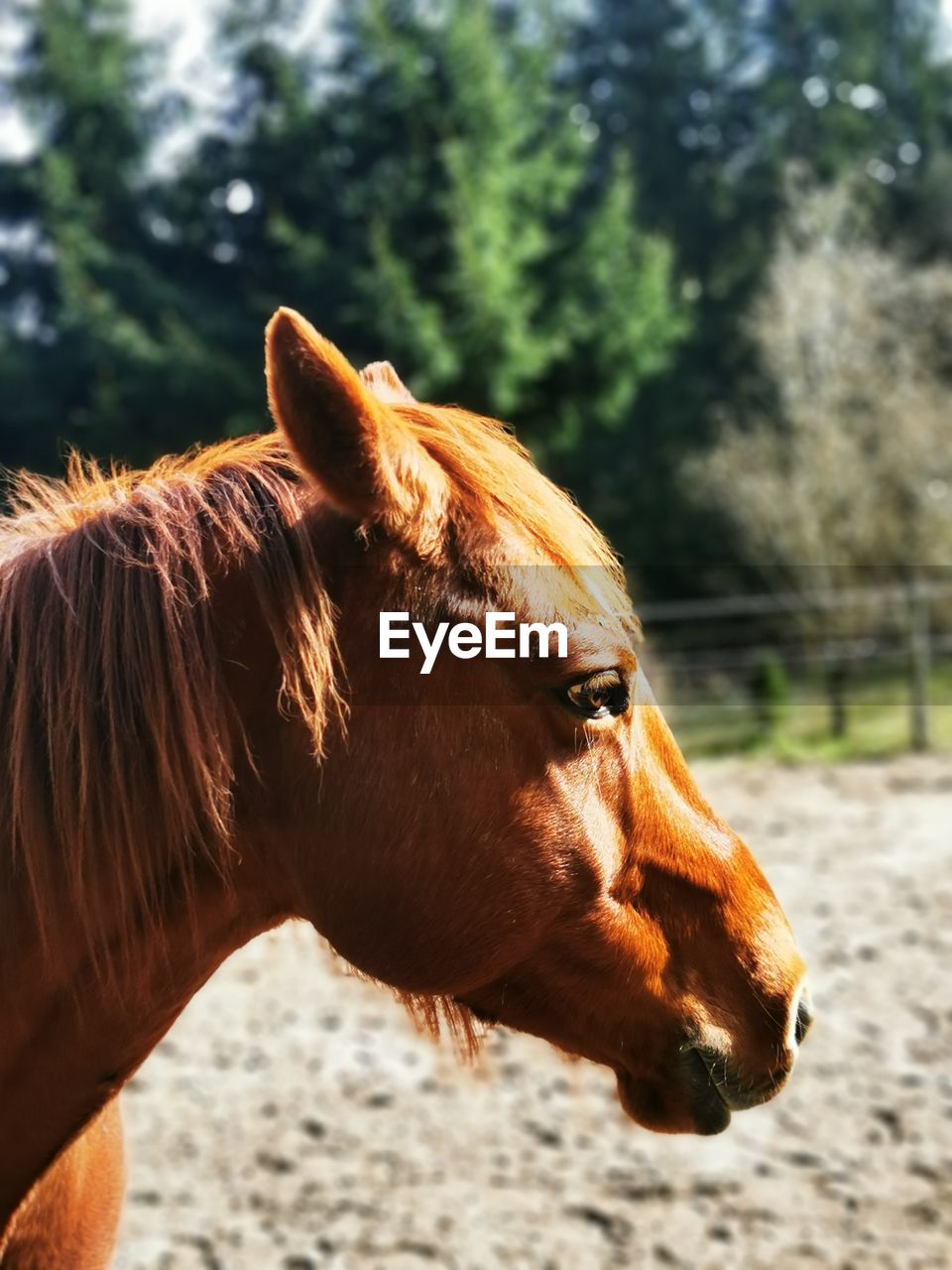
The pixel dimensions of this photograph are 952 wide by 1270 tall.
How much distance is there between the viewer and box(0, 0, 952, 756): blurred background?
11.6 metres

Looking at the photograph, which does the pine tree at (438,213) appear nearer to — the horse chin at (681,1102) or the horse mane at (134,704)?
the horse mane at (134,704)

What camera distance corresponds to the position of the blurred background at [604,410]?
3188 mm

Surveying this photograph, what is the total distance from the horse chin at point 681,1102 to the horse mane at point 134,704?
0.62 meters

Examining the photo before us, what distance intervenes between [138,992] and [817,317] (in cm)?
1689

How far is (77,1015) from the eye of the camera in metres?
1.20

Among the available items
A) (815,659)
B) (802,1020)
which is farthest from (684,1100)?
(815,659)

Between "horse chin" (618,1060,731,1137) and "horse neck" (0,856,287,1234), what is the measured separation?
0.56 meters

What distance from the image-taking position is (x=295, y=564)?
120cm

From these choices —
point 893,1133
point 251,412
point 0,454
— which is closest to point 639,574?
point 251,412

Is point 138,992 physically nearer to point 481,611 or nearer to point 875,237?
point 481,611

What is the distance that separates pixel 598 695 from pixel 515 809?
0.17 metres

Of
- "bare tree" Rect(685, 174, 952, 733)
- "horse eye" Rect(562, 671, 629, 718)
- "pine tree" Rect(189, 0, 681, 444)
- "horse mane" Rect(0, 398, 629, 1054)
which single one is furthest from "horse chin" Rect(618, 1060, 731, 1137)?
"bare tree" Rect(685, 174, 952, 733)

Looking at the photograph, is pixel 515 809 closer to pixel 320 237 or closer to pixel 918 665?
pixel 918 665

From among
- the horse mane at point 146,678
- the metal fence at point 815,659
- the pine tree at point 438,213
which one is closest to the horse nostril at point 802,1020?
the horse mane at point 146,678
